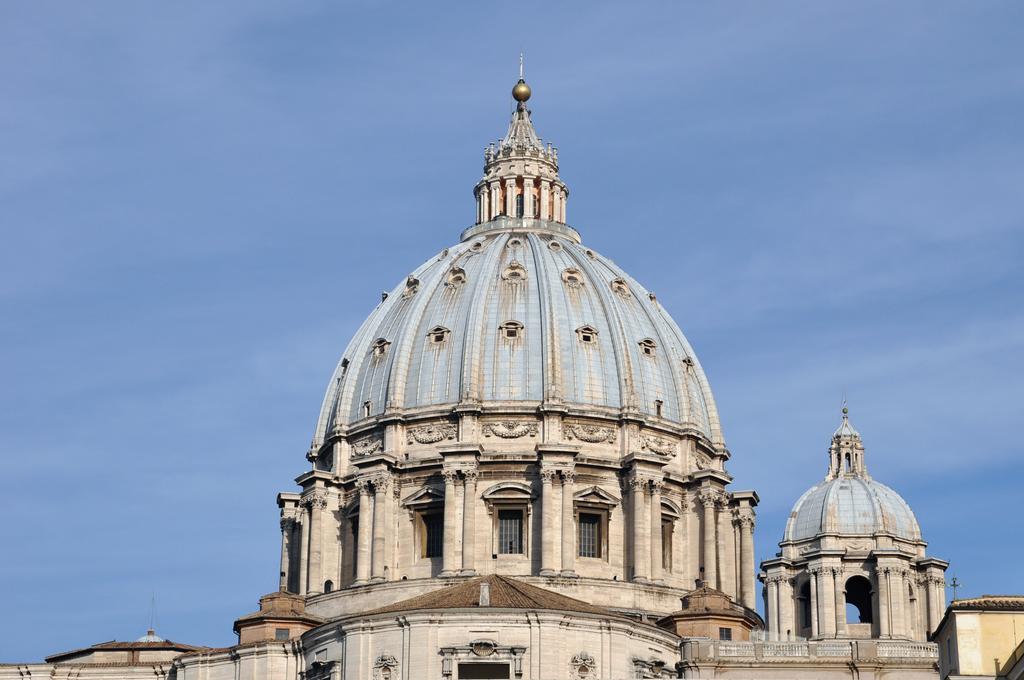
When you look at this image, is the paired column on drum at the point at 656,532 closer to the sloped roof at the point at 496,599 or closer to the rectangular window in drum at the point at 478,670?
the sloped roof at the point at 496,599

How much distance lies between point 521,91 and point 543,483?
29.9 metres

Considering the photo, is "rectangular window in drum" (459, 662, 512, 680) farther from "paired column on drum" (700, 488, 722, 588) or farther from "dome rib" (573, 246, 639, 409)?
"dome rib" (573, 246, 639, 409)

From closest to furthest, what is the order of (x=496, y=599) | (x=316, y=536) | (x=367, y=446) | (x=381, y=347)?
(x=496, y=599)
(x=316, y=536)
(x=367, y=446)
(x=381, y=347)

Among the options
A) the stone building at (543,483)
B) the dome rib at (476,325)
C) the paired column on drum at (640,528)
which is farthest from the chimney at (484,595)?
the dome rib at (476,325)

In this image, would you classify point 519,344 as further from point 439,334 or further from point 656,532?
A: point 656,532

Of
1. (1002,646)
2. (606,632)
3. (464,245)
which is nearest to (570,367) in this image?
(464,245)

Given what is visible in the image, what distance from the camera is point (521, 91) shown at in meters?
133

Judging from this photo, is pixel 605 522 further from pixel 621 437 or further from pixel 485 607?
pixel 485 607

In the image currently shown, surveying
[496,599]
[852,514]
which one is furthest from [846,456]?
[496,599]

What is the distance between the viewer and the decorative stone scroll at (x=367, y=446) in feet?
382

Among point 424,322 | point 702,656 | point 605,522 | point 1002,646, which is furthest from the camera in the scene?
point 424,322

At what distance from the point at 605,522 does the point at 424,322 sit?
15558mm

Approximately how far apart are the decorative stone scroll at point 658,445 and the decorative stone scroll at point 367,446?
500 inches

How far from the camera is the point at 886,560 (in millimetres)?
117688
